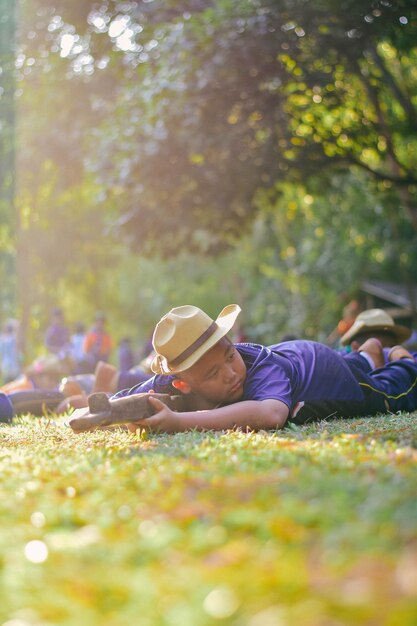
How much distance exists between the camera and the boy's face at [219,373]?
5.71 m

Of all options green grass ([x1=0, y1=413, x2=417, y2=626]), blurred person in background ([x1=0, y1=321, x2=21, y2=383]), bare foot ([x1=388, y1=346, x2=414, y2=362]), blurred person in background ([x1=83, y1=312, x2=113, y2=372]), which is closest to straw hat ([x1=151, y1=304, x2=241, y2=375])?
green grass ([x1=0, y1=413, x2=417, y2=626])

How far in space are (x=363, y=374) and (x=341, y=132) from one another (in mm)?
12697

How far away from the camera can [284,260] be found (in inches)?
1634

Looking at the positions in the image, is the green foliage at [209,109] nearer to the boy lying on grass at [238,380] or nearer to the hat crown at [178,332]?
the boy lying on grass at [238,380]

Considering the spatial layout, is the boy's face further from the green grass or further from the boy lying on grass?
the green grass

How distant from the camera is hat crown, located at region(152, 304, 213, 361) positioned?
564 centimetres

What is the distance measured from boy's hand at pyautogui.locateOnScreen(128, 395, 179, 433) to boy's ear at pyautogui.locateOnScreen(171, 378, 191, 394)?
0.42 metres

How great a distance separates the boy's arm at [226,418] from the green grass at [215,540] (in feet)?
4.33

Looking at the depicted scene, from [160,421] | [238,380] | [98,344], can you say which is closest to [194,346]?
[238,380]

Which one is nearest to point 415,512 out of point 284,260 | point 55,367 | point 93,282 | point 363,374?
point 363,374

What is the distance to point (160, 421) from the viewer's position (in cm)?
550

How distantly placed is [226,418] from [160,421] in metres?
0.40

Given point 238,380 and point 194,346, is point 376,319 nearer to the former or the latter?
point 238,380

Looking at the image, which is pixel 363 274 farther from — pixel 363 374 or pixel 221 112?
pixel 363 374
